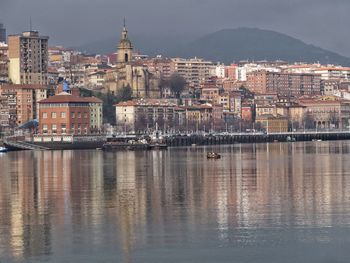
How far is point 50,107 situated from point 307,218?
283 ft

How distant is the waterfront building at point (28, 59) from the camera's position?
14150 cm

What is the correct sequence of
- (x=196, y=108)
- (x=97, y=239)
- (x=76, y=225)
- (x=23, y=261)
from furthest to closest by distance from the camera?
(x=196, y=108), (x=76, y=225), (x=97, y=239), (x=23, y=261)

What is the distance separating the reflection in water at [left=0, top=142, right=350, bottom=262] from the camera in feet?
79.2

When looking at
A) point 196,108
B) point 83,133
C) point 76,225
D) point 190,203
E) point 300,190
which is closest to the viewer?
point 76,225

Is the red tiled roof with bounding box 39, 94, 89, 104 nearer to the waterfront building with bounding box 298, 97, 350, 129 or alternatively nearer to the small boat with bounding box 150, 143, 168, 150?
the small boat with bounding box 150, 143, 168, 150

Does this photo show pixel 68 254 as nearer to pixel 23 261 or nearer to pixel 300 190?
pixel 23 261

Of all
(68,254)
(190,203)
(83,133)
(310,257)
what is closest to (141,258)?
(68,254)

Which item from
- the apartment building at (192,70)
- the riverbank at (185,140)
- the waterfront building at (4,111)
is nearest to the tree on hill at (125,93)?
the waterfront building at (4,111)

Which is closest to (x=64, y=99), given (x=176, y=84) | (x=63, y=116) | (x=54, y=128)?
(x=63, y=116)

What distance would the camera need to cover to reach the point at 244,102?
562ft

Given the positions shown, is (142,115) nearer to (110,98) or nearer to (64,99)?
(110,98)

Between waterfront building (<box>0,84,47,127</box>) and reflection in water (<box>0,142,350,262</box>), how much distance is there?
81.5 metres

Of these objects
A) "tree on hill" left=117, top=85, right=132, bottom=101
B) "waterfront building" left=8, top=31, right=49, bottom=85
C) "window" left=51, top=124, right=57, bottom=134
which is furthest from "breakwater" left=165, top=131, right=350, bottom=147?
"waterfront building" left=8, top=31, right=49, bottom=85

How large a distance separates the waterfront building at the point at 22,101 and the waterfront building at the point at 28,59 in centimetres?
1269
